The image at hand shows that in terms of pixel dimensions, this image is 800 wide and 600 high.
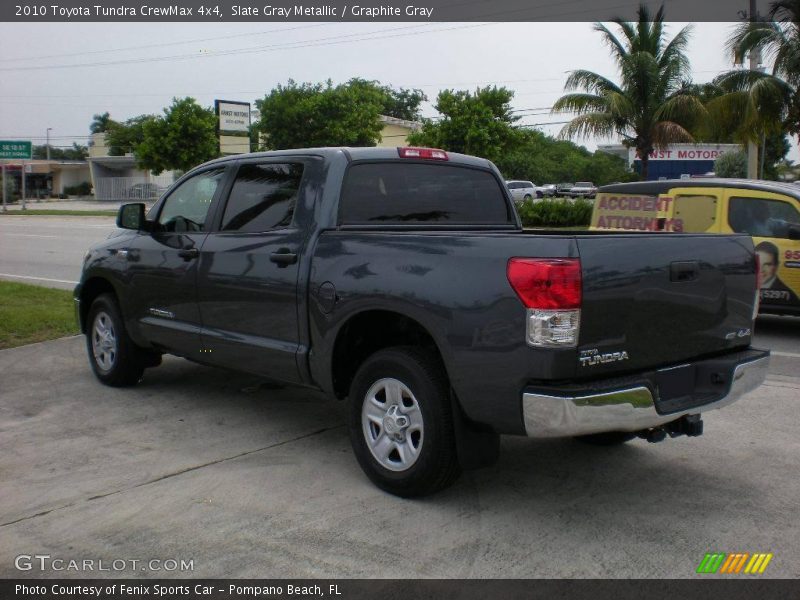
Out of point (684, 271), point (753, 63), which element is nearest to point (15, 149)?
point (753, 63)

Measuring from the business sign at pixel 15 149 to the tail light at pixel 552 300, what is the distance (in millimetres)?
56515

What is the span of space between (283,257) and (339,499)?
59.9 inches

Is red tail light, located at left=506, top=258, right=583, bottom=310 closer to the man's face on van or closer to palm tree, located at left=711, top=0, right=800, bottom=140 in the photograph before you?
the man's face on van

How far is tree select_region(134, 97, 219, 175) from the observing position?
44312mm

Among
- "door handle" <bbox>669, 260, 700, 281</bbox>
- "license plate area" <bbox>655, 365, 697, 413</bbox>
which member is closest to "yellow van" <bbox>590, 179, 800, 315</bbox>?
"door handle" <bbox>669, 260, 700, 281</bbox>

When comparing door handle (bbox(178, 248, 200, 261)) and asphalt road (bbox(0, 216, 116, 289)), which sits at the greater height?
door handle (bbox(178, 248, 200, 261))

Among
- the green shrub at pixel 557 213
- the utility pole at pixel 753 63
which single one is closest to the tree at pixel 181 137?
the green shrub at pixel 557 213

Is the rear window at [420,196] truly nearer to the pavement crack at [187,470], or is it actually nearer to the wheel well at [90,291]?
the pavement crack at [187,470]

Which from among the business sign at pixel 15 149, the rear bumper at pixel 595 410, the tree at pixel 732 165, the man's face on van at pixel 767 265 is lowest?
the rear bumper at pixel 595 410

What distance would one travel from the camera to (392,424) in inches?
180

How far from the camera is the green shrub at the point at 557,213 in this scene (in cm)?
2606

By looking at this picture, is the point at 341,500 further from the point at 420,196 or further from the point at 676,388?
the point at 420,196

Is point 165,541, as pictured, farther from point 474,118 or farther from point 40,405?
point 474,118

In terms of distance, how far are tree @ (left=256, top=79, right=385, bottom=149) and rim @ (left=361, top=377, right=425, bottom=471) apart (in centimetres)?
3686
